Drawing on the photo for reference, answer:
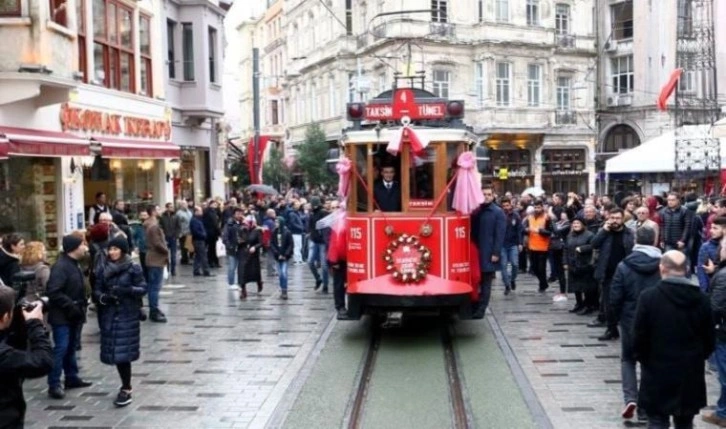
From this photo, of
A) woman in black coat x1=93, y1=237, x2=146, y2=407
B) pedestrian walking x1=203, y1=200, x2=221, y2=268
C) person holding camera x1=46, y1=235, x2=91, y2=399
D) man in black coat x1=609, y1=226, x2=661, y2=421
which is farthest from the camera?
pedestrian walking x1=203, y1=200, x2=221, y2=268

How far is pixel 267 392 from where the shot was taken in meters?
8.78

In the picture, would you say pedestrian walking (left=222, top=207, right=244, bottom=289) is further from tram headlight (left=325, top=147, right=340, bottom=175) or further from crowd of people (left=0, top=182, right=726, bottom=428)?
tram headlight (left=325, top=147, right=340, bottom=175)

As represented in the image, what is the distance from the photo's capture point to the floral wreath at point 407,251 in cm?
1081

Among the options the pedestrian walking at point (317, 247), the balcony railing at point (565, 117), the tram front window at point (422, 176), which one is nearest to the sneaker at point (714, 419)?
the tram front window at point (422, 176)

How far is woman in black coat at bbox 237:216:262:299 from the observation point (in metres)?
15.2

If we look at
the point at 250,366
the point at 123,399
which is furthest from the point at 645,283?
the point at 123,399

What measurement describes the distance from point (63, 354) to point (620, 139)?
4014 centimetres

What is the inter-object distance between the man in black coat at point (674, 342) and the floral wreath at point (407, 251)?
4.70 m

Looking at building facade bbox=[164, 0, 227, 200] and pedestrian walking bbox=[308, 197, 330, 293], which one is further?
building facade bbox=[164, 0, 227, 200]

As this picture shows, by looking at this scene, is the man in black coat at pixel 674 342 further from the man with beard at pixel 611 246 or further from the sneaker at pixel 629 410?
the man with beard at pixel 611 246

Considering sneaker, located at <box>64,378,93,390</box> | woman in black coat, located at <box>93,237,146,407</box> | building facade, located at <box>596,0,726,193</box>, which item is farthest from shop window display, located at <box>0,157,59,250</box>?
building facade, located at <box>596,0,726,193</box>

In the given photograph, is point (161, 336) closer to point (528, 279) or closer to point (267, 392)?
point (267, 392)

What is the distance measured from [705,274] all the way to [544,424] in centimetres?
365

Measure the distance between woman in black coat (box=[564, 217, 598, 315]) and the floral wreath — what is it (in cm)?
329
